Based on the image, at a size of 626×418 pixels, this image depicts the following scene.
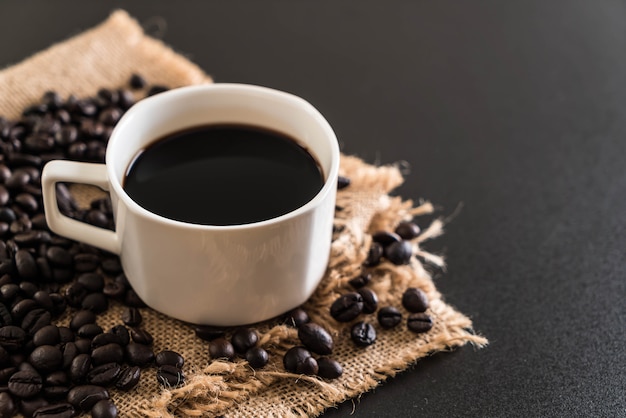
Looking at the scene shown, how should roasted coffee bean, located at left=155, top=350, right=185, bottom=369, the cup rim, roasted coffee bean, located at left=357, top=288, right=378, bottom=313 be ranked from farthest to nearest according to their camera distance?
roasted coffee bean, located at left=357, top=288, right=378, bottom=313
roasted coffee bean, located at left=155, top=350, right=185, bottom=369
the cup rim

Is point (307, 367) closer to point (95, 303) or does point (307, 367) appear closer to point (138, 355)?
point (138, 355)

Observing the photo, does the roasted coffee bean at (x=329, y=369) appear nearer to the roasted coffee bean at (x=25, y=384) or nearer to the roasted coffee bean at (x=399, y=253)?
the roasted coffee bean at (x=399, y=253)

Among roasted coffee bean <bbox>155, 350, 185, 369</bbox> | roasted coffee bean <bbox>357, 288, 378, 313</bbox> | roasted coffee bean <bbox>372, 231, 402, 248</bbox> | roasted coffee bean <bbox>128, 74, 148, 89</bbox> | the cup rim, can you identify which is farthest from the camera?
roasted coffee bean <bbox>128, 74, 148, 89</bbox>

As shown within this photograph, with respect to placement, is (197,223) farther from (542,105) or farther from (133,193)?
(542,105)

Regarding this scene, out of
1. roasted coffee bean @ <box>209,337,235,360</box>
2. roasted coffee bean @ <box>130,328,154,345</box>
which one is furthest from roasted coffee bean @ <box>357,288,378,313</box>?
roasted coffee bean @ <box>130,328,154,345</box>

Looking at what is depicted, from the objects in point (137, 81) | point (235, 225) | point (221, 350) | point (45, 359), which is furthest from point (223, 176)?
point (137, 81)

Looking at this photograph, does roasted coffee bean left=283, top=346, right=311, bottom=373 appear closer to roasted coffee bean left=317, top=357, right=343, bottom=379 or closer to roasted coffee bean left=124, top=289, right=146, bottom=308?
roasted coffee bean left=317, top=357, right=343, bottom=379

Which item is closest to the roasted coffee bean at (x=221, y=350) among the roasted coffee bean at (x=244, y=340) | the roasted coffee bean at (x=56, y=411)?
the roasted coffee bean at (x=244, y=340)
